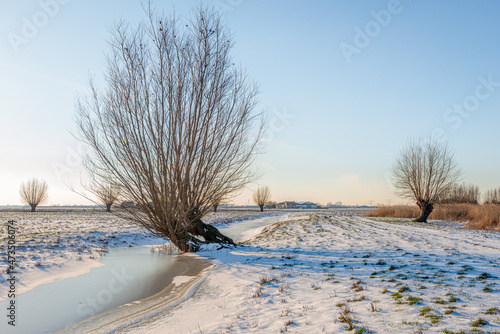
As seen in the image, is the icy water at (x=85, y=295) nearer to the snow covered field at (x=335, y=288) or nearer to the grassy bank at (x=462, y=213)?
the snow covered field at (x=335, y=288)

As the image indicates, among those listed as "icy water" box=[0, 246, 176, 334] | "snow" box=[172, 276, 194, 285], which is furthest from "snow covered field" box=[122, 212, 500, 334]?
"icy water" box=[0, 246, 176, 334]

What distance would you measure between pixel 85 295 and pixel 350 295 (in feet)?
19.1

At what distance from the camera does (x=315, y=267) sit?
7934 millimetres

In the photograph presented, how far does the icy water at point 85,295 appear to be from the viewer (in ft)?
17.7

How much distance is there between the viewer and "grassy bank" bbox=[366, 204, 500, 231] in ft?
63.7

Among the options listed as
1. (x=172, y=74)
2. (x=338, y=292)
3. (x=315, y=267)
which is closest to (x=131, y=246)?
(x=172, y=74)

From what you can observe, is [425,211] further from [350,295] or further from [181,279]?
[350,295]

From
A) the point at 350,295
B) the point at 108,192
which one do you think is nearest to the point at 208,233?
the point at 108,192

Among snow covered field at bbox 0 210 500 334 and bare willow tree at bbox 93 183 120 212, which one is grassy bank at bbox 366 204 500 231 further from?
bare willow tree at bbox 93 183 120 212

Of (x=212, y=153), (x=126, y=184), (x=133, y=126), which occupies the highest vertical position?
(x=133, y=126)

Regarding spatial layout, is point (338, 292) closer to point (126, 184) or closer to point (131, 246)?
point (126, 184)

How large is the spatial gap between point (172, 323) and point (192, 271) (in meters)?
4.33

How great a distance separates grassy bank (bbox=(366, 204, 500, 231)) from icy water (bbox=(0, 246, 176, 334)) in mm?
19106

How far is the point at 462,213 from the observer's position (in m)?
27.6
